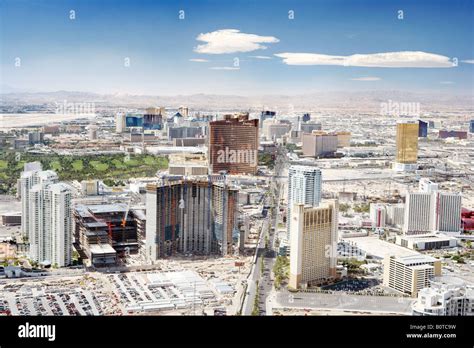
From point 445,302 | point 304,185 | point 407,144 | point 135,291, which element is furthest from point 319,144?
point 445,302

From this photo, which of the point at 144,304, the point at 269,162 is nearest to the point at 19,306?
the point at 144,304

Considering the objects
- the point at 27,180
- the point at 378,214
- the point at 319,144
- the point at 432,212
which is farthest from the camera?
the point at 319,144

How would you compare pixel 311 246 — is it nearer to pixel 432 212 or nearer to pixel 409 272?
pixel 409 272

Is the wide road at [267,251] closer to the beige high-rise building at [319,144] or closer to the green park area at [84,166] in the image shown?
the beige high-rise building at [319,144]

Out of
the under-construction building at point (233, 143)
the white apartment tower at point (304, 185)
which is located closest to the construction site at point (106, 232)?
the under-construction building at point (233, 143)

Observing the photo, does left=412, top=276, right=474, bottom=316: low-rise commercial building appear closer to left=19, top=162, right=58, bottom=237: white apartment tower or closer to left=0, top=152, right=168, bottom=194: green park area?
left=19, top=162, right=58, bottom=237: white apartment tower
